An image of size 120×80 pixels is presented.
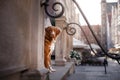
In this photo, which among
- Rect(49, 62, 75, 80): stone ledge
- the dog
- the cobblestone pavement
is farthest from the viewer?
the cobblestone pavement

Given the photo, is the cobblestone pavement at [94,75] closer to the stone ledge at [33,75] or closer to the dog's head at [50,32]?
the dog's head at [50,32]

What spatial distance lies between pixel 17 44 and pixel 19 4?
47cm

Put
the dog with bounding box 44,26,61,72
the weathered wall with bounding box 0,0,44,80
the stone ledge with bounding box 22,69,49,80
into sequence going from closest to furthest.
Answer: the weathered wall with bounding box 0,0,44,80 → the stone ledge with bounding box 22,69,49,80 → the dog with bounding box 44,26,61,72

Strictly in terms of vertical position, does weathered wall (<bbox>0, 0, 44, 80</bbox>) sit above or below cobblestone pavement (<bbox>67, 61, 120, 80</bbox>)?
above

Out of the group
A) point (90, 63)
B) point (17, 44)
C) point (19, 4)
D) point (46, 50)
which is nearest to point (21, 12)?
point (19, 4)

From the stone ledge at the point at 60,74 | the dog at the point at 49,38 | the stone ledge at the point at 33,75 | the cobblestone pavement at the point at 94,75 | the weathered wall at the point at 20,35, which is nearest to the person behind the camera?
the weathered wall at the point at 20,35

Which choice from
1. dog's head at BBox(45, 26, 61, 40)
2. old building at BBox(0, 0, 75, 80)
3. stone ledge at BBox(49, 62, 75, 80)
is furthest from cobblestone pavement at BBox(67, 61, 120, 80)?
old building at BBox(0, 0, 75, 80)

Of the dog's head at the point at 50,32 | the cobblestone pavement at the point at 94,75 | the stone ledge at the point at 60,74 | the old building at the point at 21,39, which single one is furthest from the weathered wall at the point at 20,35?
the cobblestone pavement at the point at 94,75

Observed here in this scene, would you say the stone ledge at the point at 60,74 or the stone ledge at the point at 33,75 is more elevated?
the stone ledge at the point at 33,75

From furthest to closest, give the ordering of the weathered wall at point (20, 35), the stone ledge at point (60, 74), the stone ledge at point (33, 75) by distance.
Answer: the stone ledge at point (60, 74) → the stone ledge at point (33, 75) → the weathered wall at point (20, 35)

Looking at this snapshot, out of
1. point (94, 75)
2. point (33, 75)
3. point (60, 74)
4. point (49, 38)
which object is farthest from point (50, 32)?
point (94, 75)

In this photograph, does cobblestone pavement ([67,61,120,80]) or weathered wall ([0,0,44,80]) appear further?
cobblestone pavement ([67,61,120,80])

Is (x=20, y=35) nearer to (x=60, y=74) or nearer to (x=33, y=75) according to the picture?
(x=33, y=75)

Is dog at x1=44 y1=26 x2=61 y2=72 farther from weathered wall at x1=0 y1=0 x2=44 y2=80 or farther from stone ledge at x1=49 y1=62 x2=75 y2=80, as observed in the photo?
weathered wall at x1=0 y1=0 x2=44 y2=80
